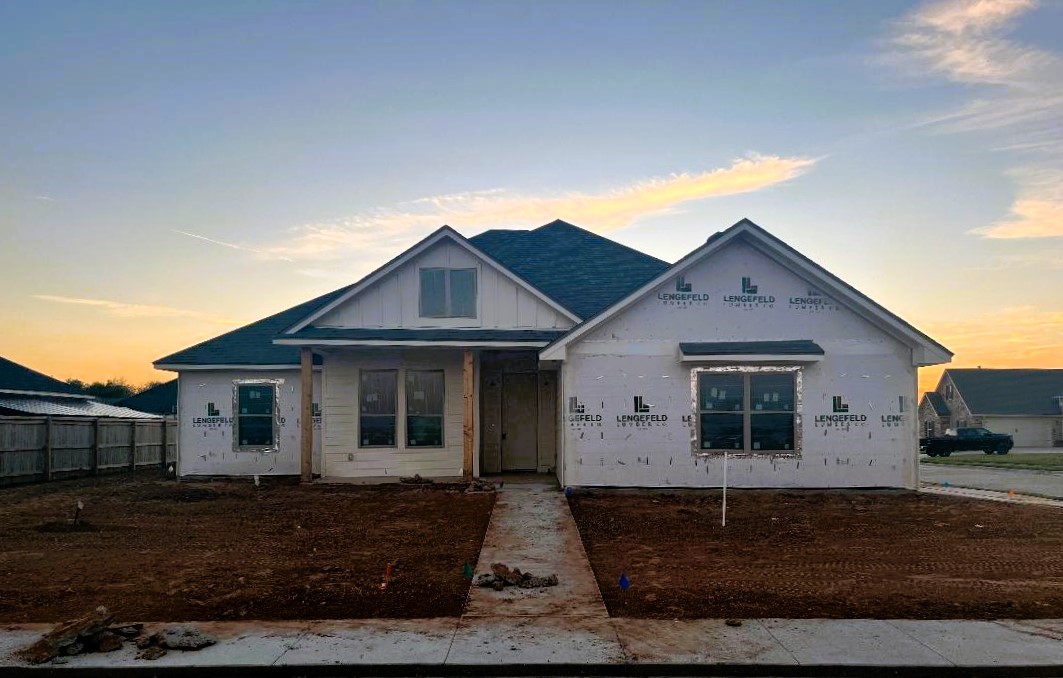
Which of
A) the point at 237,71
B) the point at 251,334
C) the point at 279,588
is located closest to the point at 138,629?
the point at 279,588

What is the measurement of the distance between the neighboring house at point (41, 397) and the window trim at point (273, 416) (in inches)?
304

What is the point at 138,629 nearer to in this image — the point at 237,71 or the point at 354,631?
the point at 354,631

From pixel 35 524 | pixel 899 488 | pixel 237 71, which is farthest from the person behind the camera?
pixel 237 71

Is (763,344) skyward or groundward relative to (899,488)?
skyward

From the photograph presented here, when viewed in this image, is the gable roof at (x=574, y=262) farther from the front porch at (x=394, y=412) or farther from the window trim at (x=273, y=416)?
the window trim at (x=273, y=416)

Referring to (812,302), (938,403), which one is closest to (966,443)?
(938,403)

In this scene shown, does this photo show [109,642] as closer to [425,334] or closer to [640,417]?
[640,417]

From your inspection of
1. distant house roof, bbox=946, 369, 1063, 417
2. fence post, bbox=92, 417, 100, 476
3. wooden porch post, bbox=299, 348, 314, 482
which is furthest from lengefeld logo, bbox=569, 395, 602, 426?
distant house roof, bbox=946, 369, 1063, 417

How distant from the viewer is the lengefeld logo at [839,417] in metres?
16.7

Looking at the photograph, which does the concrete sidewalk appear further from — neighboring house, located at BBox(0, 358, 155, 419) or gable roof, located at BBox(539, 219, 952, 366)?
neighboring house, located at BBox(0, 358, 155, 419)

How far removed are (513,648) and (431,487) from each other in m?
10.6

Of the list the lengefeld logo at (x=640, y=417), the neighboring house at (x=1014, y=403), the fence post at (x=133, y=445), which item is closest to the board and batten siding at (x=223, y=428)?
the fence post at (x=133, y=445)

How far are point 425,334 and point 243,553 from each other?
7.97 m

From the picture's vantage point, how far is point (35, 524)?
46.0ft
